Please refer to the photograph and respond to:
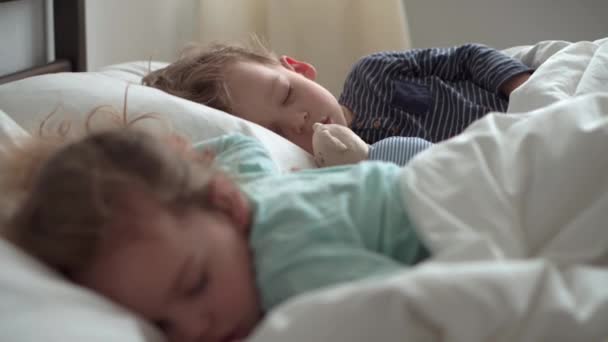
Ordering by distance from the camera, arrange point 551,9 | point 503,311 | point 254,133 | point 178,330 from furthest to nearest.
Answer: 1. point 551,9
2. point 254,133
3. point 178,330
4. point 503,311

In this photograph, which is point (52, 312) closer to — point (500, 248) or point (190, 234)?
point (190, 234)

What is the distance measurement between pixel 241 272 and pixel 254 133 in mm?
542

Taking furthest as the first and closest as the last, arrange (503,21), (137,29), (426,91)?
(503,21) < (137,29) < (426,91)

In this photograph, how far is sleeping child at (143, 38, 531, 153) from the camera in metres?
1.47

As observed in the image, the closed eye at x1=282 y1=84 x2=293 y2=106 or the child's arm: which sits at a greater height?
the child's arm

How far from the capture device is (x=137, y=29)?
2168mm

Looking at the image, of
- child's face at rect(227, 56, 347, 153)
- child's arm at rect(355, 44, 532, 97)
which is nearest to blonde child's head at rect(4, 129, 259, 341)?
child's face at rect(227, 56, 347, 153)

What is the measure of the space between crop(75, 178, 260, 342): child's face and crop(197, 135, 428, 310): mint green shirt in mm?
42

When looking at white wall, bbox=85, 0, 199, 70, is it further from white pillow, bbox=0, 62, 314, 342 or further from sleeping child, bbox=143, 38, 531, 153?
sleeping child, bbox=143, 38, 531, 153

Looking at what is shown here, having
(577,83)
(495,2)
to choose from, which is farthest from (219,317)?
(495,2)

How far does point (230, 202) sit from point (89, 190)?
0.16 meters

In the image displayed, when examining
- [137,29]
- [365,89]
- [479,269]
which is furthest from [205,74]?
[479,269]

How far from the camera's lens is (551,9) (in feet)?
8.23

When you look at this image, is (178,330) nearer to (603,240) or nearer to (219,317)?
(219,317)
